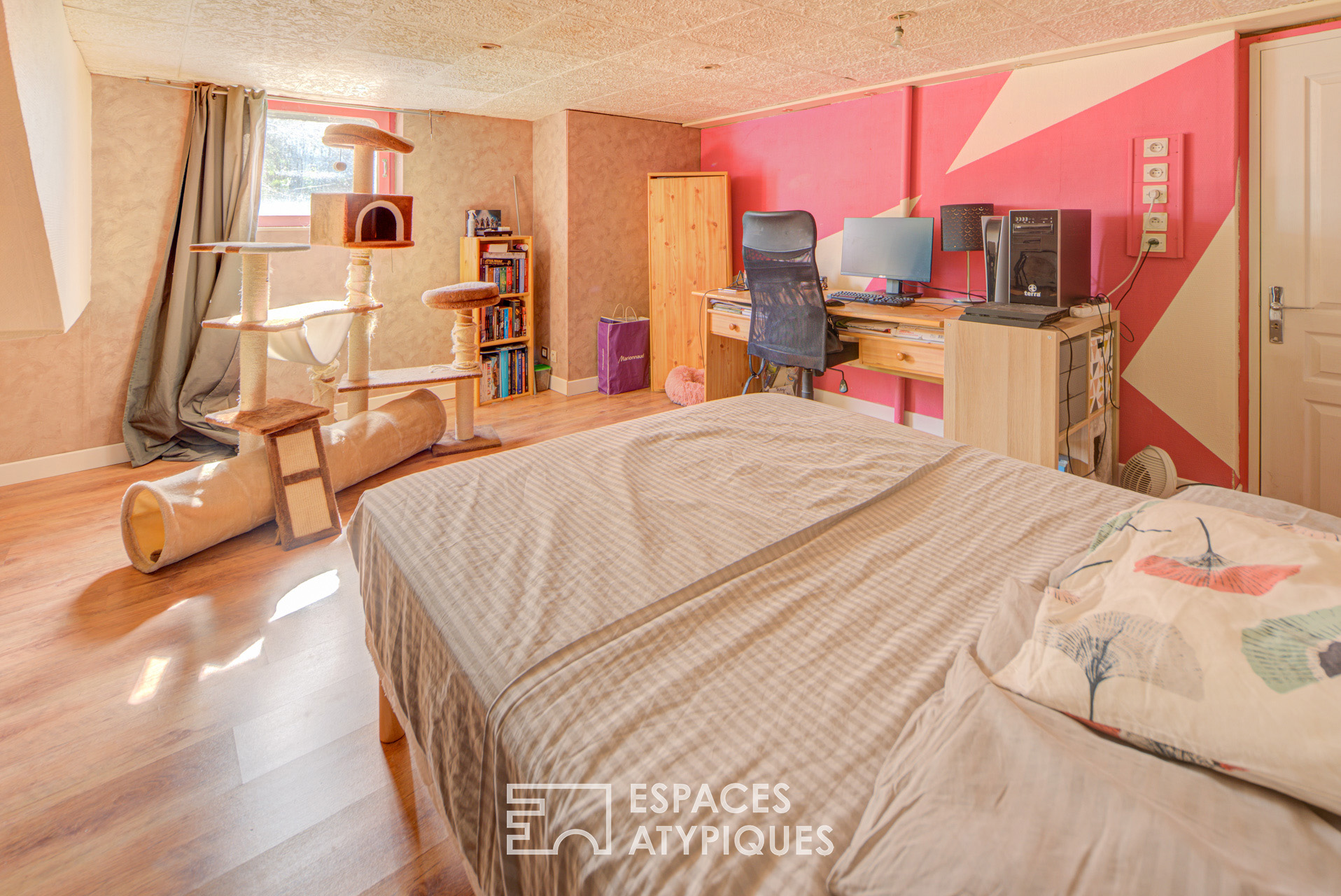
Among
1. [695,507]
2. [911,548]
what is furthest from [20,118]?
[911,548]

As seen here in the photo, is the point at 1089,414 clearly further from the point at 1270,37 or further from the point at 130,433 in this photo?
the point at 130,433

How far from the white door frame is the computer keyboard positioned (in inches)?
55.3

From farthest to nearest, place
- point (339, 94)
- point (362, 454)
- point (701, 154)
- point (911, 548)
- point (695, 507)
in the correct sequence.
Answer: point (701, 154) < point (339, 94) < point (362, 454) < point (695, 507) < point (911, 548)

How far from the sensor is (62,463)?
3.62m

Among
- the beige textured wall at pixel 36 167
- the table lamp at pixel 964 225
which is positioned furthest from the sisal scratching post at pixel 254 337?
the table lamp at pixel 964 225

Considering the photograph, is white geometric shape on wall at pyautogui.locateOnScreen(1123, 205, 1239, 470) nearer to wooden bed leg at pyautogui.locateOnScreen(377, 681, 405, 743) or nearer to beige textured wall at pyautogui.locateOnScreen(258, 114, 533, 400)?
wooden bed leg at pyautogui.locateOnScreen(377, 681, 405, 743)

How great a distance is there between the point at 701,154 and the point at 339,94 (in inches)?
101

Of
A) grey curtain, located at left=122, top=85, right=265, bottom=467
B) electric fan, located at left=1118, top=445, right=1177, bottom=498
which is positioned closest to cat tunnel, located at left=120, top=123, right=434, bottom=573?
grey curtain, located at left=122, top=85, right=265, bottom=467

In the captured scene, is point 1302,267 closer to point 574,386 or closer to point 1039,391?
point 1039,391

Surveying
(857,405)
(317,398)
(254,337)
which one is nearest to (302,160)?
(317,398)

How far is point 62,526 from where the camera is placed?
297 centimetres

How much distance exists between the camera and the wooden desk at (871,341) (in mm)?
3312

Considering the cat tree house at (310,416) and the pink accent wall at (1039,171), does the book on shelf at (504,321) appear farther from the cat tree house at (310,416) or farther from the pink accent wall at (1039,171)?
the pink accent wall at (1039,171)

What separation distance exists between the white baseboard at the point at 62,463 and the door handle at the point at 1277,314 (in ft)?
18.3
